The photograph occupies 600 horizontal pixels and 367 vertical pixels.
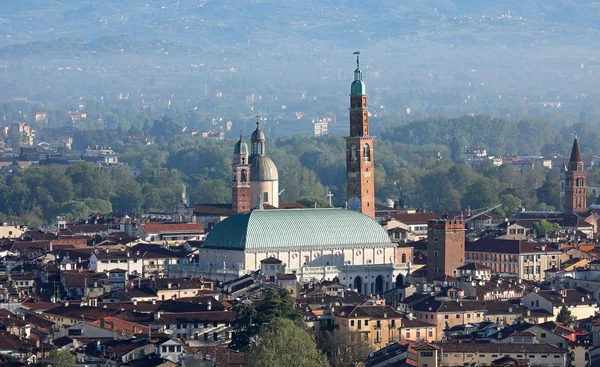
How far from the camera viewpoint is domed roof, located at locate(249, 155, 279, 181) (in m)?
84.4

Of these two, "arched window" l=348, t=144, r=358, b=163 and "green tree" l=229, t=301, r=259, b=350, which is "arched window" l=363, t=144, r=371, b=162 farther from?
"green tree" l=229, t=301, r=259, b=350

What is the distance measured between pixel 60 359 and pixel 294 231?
26.1 metres

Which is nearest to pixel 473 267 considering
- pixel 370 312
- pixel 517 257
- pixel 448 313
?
pixel 517 257

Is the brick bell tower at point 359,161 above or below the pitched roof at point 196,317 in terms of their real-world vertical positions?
above

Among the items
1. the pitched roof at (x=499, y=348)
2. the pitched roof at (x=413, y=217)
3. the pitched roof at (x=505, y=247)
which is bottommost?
the pitched roof at (x=499, y=348)

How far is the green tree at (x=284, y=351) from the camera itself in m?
40.2

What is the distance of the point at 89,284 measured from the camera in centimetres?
6003

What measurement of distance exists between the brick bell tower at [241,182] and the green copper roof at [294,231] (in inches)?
554

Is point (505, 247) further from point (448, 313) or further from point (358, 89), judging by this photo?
point (448, 313)

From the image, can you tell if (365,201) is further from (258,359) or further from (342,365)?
(258,359)

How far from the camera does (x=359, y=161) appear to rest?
73812 millimetres

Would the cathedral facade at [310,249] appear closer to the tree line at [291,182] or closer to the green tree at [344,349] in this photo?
the green tree at [344,349]

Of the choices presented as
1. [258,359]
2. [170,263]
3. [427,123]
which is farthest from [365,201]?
[427,123]

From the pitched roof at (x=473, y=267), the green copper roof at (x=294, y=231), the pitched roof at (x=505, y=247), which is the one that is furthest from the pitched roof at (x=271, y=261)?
the pitched roof at (x=505, y=247)
